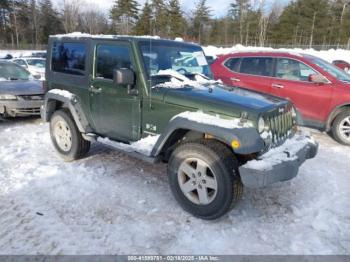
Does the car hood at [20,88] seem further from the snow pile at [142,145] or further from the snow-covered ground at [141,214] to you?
the snow pile at [142,145]

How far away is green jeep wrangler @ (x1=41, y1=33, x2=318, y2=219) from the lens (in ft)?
10.9

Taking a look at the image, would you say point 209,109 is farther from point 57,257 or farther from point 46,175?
point 46,175

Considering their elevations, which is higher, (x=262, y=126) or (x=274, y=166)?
(x=262, y=126)

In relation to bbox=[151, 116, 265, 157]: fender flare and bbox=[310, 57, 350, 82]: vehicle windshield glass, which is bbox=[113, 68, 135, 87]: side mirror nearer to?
bbox=[151, 116, 265, 157]: fender flare

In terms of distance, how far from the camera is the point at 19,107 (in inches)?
299

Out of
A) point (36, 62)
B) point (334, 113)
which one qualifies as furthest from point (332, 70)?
point (36, 62)

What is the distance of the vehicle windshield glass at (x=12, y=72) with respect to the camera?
8562mm

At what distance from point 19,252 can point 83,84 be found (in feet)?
8.36

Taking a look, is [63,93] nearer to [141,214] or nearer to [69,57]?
[69,57]

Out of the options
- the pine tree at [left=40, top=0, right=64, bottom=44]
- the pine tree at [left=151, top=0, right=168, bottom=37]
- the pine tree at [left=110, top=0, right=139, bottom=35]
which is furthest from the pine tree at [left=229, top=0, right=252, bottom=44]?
the pine tree at [left=151, top=0, right=168, bottom=37]

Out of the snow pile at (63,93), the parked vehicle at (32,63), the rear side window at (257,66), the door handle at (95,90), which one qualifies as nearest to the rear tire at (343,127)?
the rear side window at (257,66)

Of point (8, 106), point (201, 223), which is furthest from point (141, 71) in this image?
point (8, 106)

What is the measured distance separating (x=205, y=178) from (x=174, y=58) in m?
1.81

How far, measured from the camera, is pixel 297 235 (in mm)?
3352
